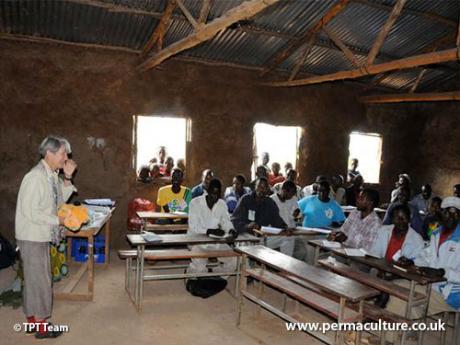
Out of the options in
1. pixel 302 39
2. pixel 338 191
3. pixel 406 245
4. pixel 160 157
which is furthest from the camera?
pixel 160 157

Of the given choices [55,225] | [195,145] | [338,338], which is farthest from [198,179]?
[338,338]

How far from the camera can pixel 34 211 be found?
3.82 m

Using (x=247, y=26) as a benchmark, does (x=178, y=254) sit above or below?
below

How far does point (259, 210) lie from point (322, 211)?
1168mm

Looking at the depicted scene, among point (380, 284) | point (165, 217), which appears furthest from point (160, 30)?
point (380, 284)

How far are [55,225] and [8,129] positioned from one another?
3.93 metres

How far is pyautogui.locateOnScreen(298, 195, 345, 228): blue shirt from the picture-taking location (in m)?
6.63

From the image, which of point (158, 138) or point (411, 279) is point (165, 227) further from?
point (158, 138)

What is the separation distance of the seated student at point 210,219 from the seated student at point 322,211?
156 cm

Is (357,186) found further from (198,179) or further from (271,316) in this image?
(271,316)

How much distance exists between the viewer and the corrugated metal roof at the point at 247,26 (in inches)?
244

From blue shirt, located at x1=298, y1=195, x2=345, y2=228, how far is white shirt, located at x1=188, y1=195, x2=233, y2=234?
1560 millimetres

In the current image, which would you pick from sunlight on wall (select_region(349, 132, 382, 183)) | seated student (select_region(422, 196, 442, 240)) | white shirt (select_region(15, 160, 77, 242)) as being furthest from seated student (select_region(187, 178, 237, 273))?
sunlight on wall (select_region(349, 132, 382, 183))

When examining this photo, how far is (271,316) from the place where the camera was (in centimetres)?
499
